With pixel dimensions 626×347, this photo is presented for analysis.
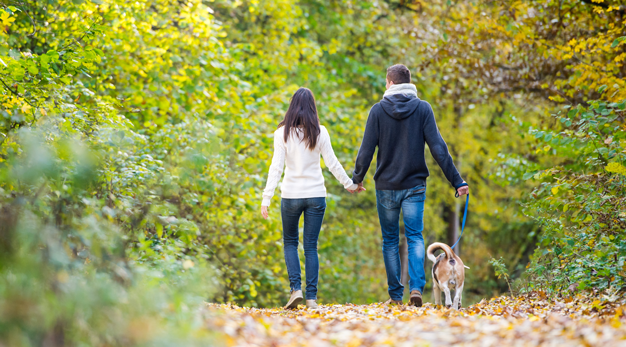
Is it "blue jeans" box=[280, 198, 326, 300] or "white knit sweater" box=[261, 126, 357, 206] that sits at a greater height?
"white knit sweater" box=[261, 126, 357, 206]

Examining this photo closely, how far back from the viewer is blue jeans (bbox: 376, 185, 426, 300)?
5.80 metres

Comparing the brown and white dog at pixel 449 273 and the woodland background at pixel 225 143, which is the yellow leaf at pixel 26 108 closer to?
the woodland background at pixel 225 143

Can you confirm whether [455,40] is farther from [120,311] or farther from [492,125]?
[120,311]

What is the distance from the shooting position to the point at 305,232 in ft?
19.4

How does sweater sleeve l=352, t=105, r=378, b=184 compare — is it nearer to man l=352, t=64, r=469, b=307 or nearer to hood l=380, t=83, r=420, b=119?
man l=352, t=64, r=469, b=307

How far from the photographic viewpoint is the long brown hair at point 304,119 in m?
5.73

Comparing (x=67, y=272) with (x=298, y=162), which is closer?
(x=67, y=272)

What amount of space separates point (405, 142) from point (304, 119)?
1.06 metres

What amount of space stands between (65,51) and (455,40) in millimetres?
8620

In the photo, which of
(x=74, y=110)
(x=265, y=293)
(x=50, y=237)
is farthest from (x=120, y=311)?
(x=265, y=293)

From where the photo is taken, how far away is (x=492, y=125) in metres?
17.7

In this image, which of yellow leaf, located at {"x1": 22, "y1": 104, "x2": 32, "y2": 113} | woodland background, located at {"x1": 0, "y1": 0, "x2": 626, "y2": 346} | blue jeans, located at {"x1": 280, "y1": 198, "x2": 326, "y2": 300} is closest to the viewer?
woodland background, located at {"x1": 0, "y1": 0, "x2": 626, "y2": 346}

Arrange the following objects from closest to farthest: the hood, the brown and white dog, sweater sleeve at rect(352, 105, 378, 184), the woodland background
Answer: the woodland background, the brown and white dog, the hood, sweater sleeve at rect(352, 105, 378, 184)

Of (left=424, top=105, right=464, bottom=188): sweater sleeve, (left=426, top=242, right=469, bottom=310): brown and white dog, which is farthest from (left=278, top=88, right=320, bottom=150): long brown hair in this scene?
(left=426, top=242, right=469, bottom=310): brown and white dog
